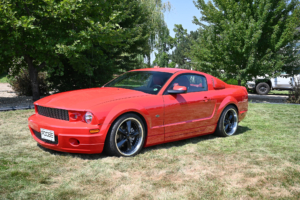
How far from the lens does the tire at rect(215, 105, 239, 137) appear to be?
20.7 ft

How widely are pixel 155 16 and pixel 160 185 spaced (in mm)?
32569

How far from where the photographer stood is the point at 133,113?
4711mm

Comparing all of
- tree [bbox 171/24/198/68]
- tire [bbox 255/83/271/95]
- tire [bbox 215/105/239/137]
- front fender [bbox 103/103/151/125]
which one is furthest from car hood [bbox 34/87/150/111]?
tree [bbox 171/24/198/68]

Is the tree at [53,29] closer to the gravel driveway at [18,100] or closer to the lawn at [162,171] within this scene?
the gravel driveway at [18,100]

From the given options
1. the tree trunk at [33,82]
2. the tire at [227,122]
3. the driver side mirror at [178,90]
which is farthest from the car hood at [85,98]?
the tree trunk at [33,82]

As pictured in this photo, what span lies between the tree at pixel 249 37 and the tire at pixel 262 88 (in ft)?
16.5

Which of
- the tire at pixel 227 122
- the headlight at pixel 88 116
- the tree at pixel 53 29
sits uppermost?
the tree at pixel 53 29

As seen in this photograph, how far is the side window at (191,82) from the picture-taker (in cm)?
556

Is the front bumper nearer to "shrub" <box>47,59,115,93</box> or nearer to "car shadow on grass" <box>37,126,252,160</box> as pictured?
"car shadow on grass" <box>37,126,252,160</box>

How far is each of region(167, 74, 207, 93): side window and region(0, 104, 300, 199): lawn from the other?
1069mm

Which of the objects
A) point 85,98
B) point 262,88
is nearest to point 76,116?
point 85,98

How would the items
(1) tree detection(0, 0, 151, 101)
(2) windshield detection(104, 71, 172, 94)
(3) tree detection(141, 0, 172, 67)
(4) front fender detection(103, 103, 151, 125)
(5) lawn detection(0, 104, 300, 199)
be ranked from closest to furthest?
(5) lawn detection(0, 104, 300, 199) < (4) front fender detection(103, 103, 151, 125) < (2) windshield detection(104, 71, 172, 94) < (1) tree detection(0, 0, 151, 101) < (3) tree detection(141, 0, 172, 67)

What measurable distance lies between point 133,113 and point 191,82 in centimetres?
170

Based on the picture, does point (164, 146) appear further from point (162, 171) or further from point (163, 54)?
point (163, 54)
